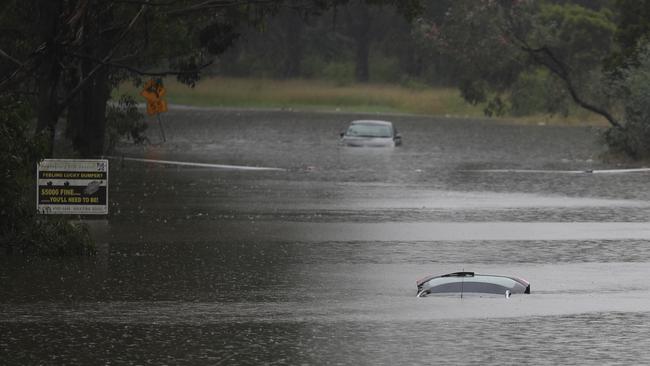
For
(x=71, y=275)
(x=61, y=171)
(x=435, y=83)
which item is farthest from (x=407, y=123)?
(x=71, y=275)

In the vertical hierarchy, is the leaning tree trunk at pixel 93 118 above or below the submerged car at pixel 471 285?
above

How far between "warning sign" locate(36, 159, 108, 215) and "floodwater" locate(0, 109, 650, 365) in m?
Answer: 0.56

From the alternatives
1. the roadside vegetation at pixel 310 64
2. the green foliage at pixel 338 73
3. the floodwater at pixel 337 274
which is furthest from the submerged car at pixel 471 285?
the green foliage at pixel 338 73

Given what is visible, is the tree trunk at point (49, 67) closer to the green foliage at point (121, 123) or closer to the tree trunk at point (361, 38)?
the green foliage at point (121, 123)

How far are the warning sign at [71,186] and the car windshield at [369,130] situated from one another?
96.9ft

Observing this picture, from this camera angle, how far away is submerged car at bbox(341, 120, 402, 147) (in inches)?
2028

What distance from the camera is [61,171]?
73.3ft

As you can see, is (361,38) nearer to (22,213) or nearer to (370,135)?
(370,135)

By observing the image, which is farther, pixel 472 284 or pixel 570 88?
pixel 570 88

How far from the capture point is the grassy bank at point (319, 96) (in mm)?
100500

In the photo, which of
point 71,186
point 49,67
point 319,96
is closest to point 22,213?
point 71,186

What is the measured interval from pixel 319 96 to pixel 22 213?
292 ft

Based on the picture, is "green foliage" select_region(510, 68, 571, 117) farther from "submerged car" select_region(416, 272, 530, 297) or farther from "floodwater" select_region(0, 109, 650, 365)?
"submerged car" select_region(416, 272, 530, 297)

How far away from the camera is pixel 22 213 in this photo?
764 inches
